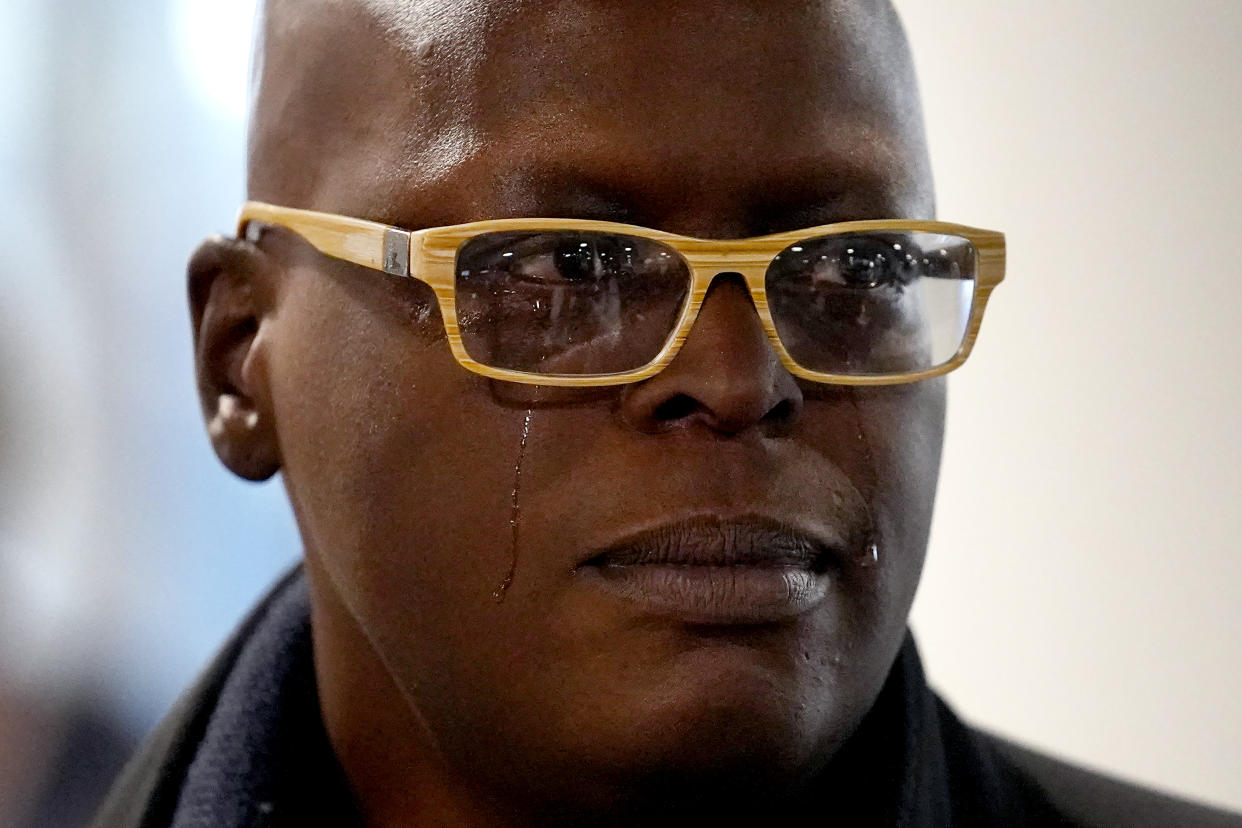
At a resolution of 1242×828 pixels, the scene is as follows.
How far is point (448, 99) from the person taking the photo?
0.79m

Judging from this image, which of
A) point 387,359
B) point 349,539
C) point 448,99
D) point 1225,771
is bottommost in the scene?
point 1225,771

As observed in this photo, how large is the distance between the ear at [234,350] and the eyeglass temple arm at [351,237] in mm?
65

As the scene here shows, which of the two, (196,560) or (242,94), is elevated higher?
(242,94)

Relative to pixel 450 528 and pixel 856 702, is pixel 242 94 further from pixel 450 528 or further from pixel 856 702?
pixel 856 702

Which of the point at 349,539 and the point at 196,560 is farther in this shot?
the point at 196,560

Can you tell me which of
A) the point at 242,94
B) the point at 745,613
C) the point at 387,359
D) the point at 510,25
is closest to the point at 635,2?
the point at 510,25

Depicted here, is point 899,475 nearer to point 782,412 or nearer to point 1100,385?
point 782,412

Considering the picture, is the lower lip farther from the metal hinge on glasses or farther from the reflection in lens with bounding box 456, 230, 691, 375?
the metal hinge on glasses

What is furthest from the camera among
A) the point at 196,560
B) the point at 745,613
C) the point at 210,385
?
the point at 196,560

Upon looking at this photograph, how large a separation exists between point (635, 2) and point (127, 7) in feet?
3.12

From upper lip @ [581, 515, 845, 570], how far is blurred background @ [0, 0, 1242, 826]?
736mm

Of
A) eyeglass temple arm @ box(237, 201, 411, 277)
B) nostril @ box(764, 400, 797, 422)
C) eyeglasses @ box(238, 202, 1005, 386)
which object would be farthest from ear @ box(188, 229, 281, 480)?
nostril @ box(764, 400, 797, 422)

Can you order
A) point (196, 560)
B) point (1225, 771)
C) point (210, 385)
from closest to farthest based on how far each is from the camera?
1. point (210, 385)
2. point (1225, 771)
3. point (196, 560)

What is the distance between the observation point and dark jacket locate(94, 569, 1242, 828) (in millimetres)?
949
